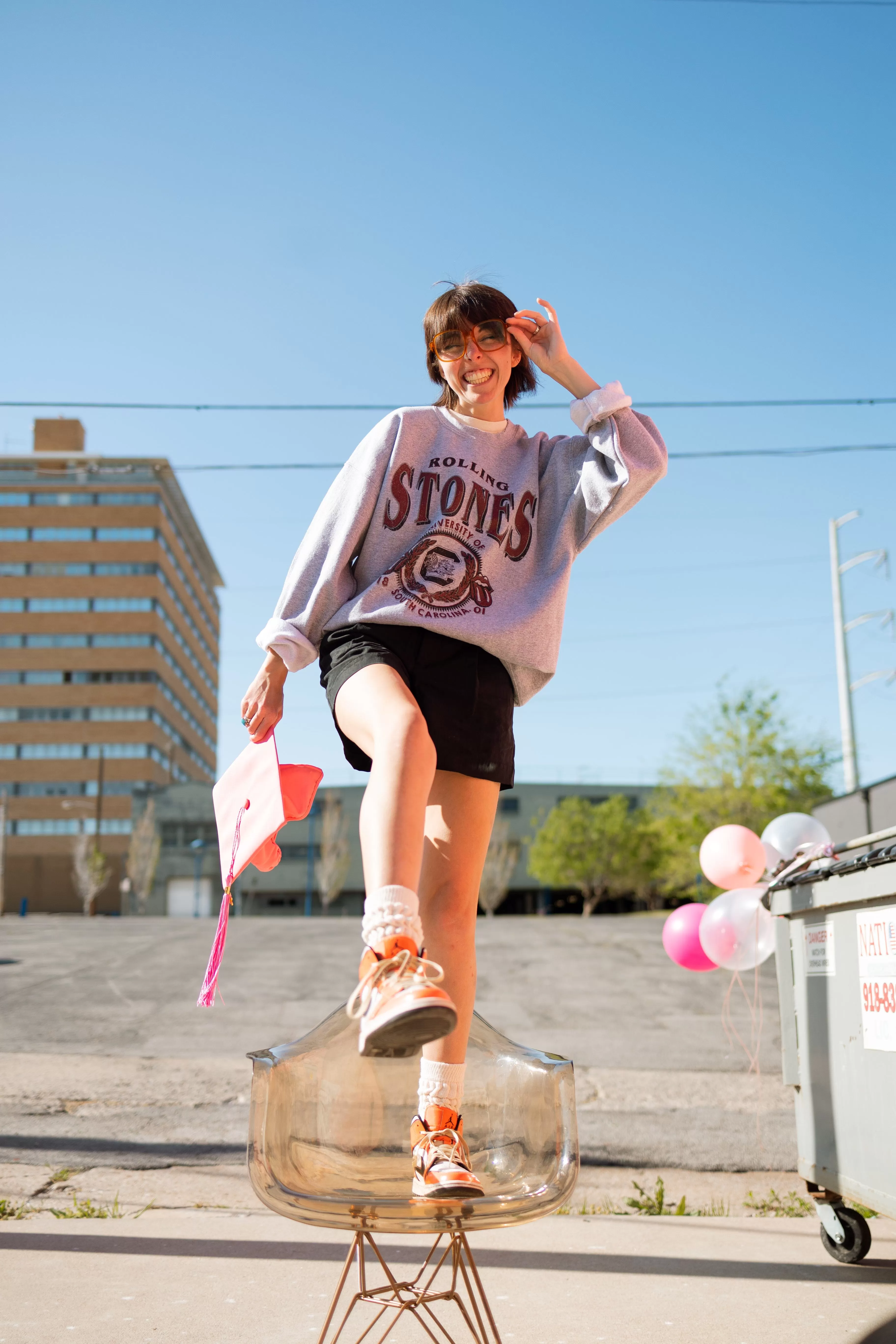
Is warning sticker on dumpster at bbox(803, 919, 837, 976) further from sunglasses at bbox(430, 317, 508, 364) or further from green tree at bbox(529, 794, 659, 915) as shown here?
green tree at bbox(529, 794, 659, 915)

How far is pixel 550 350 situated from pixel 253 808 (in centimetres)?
124

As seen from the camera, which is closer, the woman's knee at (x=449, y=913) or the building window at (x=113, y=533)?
the woman's knee at (x=449, y=913)

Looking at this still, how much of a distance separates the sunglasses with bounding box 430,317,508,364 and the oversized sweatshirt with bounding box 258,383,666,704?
135 millimetres

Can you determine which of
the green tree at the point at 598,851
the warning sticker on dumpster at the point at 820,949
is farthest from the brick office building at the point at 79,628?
the warning sticker on dumpster at the point at 820,949

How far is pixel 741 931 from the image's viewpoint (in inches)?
165

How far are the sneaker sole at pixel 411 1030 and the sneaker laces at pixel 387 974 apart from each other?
6cm

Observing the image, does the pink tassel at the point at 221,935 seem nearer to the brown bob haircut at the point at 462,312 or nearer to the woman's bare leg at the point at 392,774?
the woman's bare leg at the point at 392,774

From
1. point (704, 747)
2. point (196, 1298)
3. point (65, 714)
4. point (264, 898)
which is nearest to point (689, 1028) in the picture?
point (196, 1298)

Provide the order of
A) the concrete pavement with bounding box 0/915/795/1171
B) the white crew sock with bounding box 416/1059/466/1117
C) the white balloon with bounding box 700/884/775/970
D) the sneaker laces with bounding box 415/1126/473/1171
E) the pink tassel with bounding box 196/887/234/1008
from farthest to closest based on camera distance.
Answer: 1. the concrete pavement with bounding box 0/915/795/1171
2. the white balloon with bounding box 700/884/775/970
3. the pink tassel with bounding box 196/887/234/1008
4. the white crew sock with bounding box 416/1059/466/1117
5. the sneaker laces with bounding box 415/1126/473/1171

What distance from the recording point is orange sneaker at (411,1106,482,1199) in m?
A: 1.65

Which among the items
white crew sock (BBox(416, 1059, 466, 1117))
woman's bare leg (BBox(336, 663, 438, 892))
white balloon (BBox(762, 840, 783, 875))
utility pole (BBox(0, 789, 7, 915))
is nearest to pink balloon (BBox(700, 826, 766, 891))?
white balloon (BBox(762, 840, 783, 875))

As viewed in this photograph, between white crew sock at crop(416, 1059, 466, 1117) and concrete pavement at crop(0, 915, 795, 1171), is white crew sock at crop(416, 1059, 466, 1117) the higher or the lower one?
the higher one

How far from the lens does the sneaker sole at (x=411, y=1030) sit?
4.71 feet

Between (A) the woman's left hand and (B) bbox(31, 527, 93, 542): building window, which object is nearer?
(A) the woman's left hand
